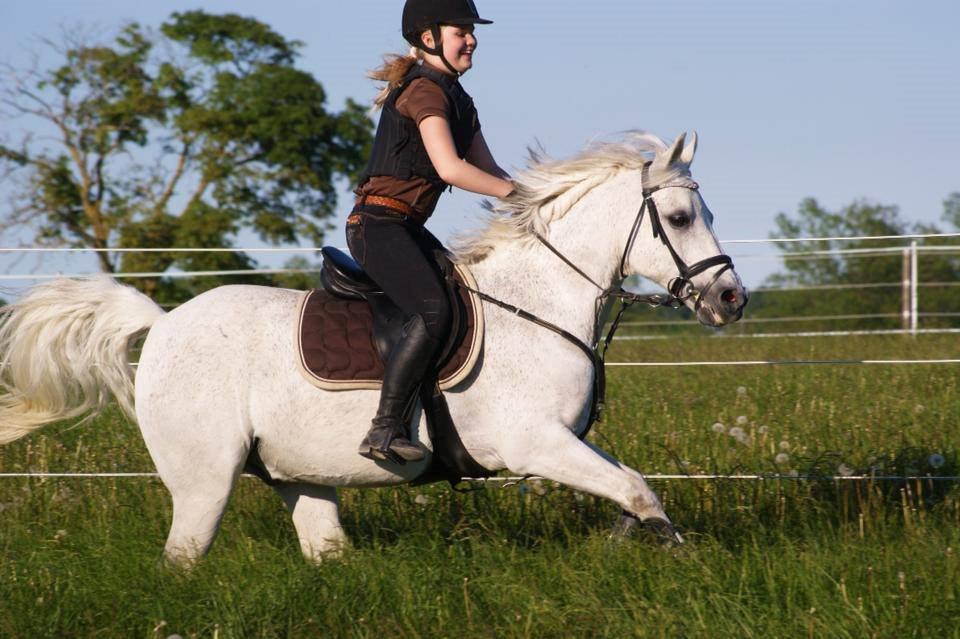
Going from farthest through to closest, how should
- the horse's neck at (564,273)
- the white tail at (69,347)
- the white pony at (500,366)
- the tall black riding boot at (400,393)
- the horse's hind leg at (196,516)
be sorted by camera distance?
the white tail at (69,347)
the horse's neck at (564,273)
the horse's hind leg at (196,516)
the white pony at (500,366)
the tall black riding boot at (400,393)

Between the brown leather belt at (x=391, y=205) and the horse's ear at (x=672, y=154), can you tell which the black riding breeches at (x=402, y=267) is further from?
the horse's ear at (x=672, y=154)

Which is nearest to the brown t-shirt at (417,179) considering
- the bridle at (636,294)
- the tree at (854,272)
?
the bridle at (636,294)

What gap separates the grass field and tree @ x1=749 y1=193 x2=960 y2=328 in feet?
55.8

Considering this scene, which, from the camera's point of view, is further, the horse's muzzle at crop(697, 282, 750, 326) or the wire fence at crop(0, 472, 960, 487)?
the wire fence at crop(0, 472, 960, 487)

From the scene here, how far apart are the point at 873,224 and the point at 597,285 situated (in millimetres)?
65592

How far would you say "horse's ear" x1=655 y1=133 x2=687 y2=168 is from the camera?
4.68 metres

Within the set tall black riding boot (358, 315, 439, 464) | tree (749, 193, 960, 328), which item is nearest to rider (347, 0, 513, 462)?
tall black riding boot (358, 315, 439, 464)

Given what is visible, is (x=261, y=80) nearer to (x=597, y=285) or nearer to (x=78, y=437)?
(x=78, y=437)

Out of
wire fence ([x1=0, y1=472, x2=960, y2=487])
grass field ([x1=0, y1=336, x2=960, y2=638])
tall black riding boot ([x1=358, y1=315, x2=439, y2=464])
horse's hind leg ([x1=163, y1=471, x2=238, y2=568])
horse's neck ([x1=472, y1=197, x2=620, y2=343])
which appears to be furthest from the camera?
wire fence ([x1=0, y1=472, x2=960, y2=487])

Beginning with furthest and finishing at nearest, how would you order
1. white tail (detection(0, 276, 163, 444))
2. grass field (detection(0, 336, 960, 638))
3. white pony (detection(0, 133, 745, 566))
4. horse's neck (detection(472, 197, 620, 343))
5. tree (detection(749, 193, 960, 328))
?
tree (detection(749, 193, 960, 328)), white tail (detection(0, 276, 163, 444)), horse's neck (detection(472, 197, 620, 343)), white pony (detection(0, 133, 745, 566)), grass field (detection(0, 336, 960, 638))

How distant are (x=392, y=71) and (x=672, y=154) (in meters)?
1.31

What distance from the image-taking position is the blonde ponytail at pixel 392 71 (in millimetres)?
4840

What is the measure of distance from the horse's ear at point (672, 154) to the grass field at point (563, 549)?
1679mm

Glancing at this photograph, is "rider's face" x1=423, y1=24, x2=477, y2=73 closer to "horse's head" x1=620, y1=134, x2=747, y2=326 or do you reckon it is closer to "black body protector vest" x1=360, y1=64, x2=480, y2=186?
"black body protector vest" x1=360, y1=64, x2=480, y2=186
